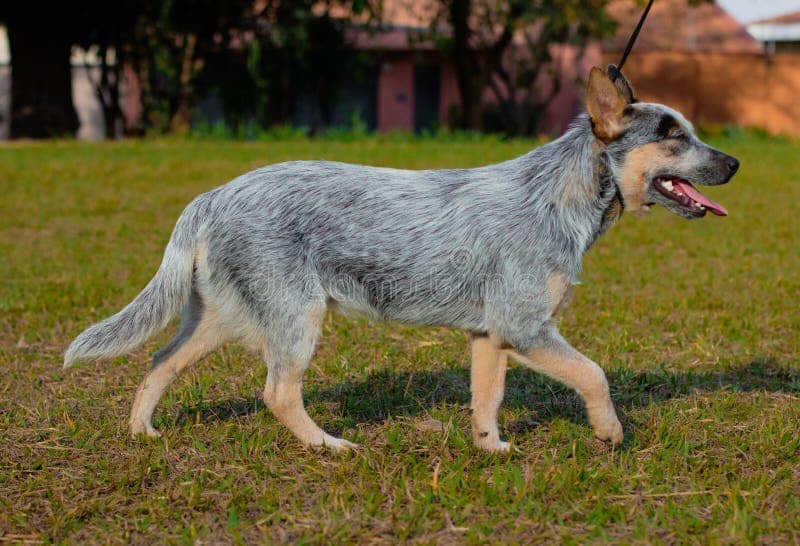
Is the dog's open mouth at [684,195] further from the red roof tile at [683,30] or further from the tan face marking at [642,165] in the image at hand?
the red roof tile at [683,30]

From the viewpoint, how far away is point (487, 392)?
444 cm

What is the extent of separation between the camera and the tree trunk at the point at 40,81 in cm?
2066

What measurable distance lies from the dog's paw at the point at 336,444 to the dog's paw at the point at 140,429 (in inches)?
29.5

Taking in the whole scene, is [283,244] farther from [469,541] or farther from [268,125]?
[268,125]

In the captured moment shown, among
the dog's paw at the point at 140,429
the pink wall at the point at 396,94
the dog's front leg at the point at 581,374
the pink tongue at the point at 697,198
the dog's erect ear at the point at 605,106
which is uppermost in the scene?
the dog's erect ear at the point at 605,106

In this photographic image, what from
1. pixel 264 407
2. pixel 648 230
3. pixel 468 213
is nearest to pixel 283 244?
pixel 468 213

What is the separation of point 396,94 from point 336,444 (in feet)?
79.7

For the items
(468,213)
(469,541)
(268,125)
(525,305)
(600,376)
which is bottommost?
(268,125)

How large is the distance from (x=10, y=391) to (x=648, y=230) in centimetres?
712

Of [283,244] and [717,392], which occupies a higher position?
[283,244]

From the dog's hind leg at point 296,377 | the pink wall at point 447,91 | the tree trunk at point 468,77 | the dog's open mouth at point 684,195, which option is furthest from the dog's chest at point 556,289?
the pink wall at point 447,91

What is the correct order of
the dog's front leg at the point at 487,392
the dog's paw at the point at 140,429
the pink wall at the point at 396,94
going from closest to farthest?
the dog's front leg at the point at 487,392
the dog's paw at the point at 140,429
the pink wall at the point at 396,94

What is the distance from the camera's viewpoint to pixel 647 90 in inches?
1061

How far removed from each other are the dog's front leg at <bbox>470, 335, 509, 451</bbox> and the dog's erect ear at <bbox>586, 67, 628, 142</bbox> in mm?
1008
